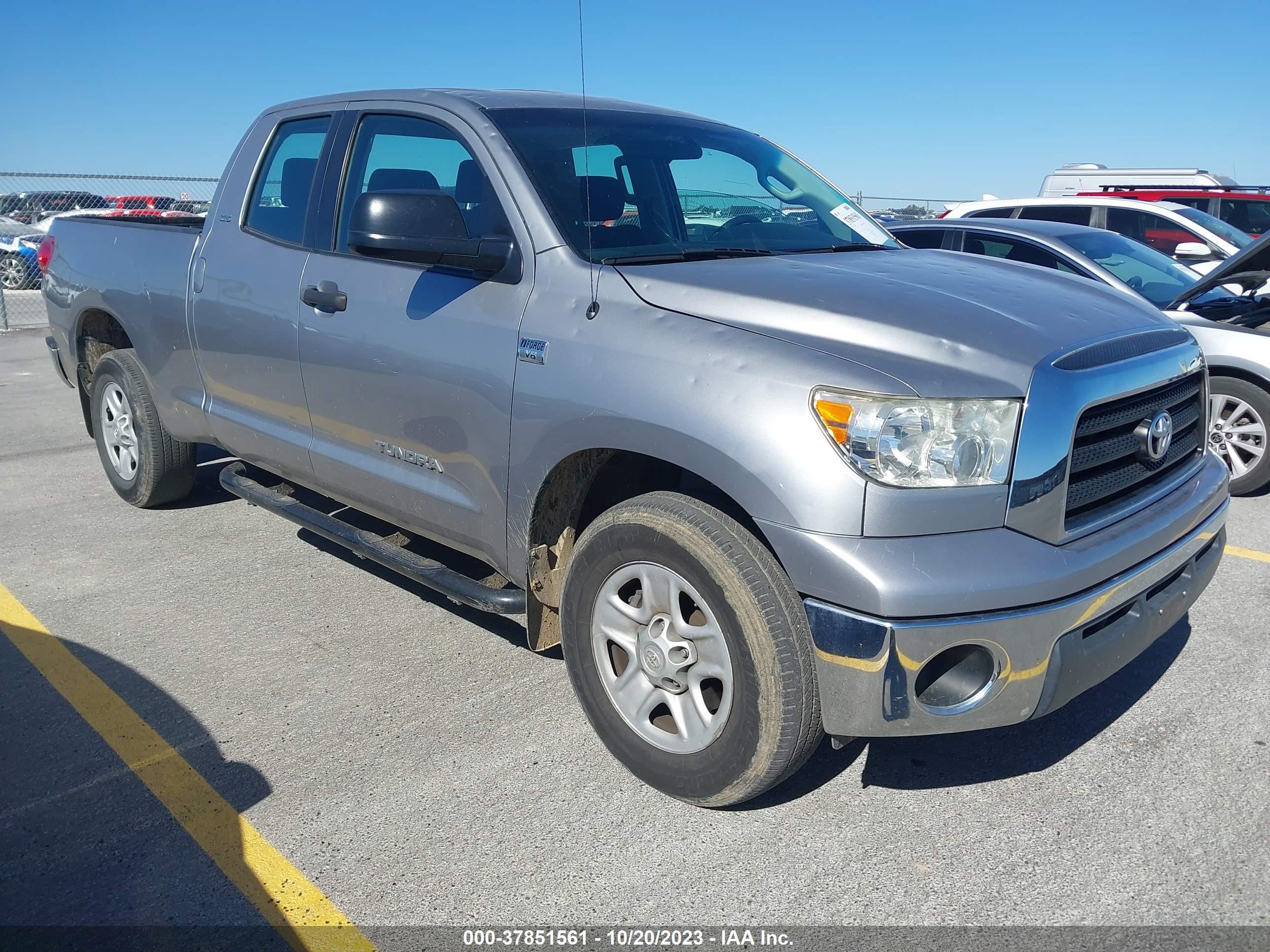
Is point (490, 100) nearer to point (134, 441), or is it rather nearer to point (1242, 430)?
point (134, 441)

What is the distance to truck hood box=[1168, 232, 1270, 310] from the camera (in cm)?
534

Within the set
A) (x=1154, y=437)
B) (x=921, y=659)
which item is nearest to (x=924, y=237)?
(x=1154, y=437)

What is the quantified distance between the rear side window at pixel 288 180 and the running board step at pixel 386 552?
1.12 meters

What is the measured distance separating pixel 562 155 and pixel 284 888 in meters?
2.38

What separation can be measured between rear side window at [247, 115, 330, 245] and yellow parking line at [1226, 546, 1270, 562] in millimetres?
4588

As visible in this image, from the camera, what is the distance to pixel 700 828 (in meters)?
2.83

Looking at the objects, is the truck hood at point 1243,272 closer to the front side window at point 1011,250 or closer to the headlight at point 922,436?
the front side window at point 1011,250

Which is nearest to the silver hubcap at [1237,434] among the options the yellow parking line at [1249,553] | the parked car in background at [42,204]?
the yellow parking line at [1249,553]

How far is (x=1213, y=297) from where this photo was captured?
6547mm

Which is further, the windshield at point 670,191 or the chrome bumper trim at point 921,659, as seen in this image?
the windshield at point 670,191

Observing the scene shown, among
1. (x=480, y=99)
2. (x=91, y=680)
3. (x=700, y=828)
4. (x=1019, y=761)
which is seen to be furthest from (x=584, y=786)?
(x=480, y=99)

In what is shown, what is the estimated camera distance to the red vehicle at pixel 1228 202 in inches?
520

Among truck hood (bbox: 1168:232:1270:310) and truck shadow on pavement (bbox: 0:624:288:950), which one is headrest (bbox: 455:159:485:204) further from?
truck hood (bbox: 1168:232:1270:310)

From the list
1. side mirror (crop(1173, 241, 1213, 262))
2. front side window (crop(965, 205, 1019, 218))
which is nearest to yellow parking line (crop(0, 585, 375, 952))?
side mirror (crop(1173, 241, 1213, 262))
